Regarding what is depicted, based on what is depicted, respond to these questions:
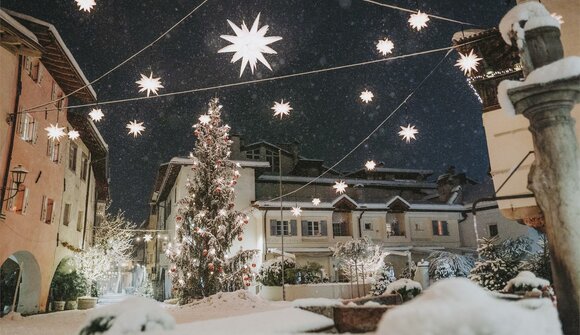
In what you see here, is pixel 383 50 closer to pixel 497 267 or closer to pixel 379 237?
pixel 497 267

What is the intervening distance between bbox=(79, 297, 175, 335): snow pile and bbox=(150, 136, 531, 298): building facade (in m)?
27.0

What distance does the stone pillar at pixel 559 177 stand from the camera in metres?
5.17

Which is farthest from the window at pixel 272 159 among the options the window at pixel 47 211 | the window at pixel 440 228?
the window at pixel 47 211

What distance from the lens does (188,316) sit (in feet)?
50.2

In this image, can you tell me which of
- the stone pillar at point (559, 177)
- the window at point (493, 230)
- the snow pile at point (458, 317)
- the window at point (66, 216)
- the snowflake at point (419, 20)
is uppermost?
the snowflake at point (419, 20)

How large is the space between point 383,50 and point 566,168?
572cm

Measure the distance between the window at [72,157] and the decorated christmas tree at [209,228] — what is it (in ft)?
24.2

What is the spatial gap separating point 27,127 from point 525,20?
18107mm

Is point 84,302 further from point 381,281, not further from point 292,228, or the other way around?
point 292,228

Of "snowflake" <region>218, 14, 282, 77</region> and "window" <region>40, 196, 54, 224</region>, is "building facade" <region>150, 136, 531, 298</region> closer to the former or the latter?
"window" <region>40, 196, 54, 224</region>

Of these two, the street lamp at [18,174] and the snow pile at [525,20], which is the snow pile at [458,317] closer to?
the snow pile at [525,20]

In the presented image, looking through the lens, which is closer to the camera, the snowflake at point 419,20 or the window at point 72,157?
the snowflake at point 419,20

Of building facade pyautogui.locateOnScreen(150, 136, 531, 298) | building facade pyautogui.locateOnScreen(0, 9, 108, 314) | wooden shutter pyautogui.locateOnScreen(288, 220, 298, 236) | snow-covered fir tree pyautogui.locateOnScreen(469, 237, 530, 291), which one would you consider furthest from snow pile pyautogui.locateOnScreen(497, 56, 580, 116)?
wooden shutter pyautogui.locateOnScreen(288, 220, 298, 236)

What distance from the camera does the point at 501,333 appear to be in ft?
8.77
